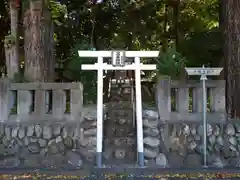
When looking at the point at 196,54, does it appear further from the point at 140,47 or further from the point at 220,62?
the point at 140,47

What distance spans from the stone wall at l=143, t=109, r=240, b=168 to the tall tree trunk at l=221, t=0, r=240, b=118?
667 millimetres

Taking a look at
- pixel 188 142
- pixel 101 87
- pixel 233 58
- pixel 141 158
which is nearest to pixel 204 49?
pixel 233 58

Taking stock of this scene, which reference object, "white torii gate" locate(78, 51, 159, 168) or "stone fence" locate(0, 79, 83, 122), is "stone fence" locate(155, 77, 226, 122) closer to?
"white torii gate" locate(78, 51, 159, 168)

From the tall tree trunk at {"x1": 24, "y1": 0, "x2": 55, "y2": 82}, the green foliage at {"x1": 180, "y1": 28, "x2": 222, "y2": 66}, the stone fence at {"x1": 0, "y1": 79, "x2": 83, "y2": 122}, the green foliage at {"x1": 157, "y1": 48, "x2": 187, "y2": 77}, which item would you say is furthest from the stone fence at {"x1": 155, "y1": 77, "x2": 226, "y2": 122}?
the green foliage at {"x1": 180, "y1": 28, "x2": 222, "y2": 66}

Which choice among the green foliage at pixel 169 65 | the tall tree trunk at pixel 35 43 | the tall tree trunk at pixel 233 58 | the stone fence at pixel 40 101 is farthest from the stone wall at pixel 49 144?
the tall tree trunk at pixel 233 58

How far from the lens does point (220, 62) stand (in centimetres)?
1174

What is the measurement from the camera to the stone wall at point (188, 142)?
286 inches

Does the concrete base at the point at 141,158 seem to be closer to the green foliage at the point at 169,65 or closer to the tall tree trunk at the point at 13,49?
the green foliage at the point at 169,65

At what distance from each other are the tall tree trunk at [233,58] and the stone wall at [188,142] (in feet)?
2.19

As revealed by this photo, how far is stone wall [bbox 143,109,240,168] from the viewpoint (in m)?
7.26

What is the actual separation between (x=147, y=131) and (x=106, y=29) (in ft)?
28.1

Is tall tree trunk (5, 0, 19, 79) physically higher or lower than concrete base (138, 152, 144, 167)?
higher

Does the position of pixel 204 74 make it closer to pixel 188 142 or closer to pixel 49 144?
pixel 188 142

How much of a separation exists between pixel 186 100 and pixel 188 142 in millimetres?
865
